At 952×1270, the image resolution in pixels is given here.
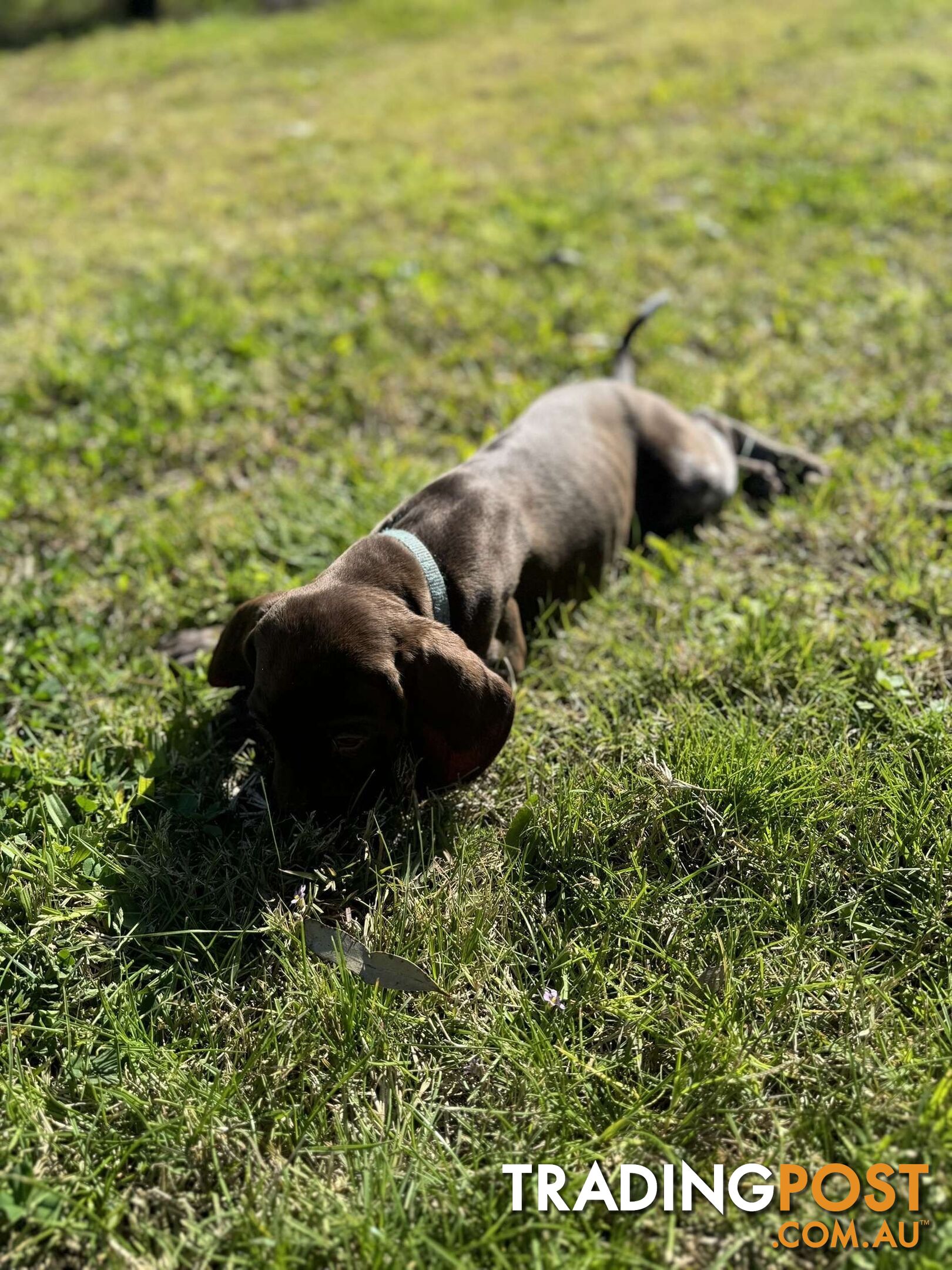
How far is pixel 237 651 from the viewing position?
126 inches

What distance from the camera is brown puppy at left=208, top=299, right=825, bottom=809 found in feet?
9.32

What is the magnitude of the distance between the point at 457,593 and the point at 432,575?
0.13 metres

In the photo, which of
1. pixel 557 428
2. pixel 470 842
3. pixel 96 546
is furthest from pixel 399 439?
pixel 470 842

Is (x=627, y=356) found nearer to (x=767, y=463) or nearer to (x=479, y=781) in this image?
(x=767, y=463)

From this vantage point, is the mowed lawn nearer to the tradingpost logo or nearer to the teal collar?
the tradingpost logo

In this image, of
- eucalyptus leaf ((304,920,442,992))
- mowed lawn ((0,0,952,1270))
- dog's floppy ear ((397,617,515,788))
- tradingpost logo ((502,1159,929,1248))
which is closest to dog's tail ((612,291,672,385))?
mowed lawn ((0,0,952,1270))

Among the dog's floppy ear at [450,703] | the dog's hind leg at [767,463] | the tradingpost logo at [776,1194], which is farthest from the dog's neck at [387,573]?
the dog's hind leg at [767,463]

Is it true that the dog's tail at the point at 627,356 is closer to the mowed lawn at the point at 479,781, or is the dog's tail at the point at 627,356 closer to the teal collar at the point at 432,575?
the mowed lawn at the point at 479,781

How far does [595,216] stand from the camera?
25.3 feet

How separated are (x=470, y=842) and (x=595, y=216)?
614cm

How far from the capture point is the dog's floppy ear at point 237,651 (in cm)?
316

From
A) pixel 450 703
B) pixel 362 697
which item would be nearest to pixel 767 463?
pixel 450 703

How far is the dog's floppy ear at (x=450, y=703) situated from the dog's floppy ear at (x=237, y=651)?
0.54 m

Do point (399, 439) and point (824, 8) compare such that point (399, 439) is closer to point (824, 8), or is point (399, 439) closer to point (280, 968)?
point (280, 968)
